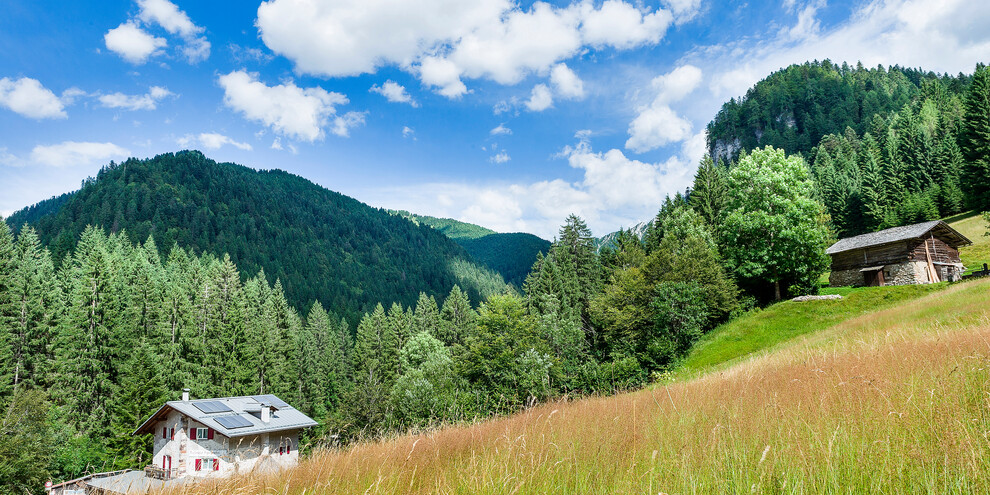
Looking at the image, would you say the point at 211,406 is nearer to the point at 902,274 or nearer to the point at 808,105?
the point at 902,274

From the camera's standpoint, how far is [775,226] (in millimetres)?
36500

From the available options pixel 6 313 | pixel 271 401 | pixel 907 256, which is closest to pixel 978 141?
pixel 907 256

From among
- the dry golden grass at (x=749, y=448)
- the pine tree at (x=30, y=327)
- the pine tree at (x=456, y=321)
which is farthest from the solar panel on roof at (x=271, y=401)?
the dry golden grass at (x=749, y=448)

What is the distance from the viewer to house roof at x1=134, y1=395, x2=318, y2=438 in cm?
3403

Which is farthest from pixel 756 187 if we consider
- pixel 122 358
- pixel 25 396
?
pixel 122 358

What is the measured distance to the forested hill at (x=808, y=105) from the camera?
14812 centimetres

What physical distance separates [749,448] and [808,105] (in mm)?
196662

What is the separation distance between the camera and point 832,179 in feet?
279

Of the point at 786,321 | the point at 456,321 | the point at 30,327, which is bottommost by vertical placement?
the point at 786,321

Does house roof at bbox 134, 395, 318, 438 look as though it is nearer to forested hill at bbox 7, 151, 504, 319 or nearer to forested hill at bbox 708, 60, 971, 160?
forested hill at bbox 7, 151, 504, 319

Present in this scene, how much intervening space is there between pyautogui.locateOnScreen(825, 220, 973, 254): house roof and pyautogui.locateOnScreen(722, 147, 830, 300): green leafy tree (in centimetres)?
877

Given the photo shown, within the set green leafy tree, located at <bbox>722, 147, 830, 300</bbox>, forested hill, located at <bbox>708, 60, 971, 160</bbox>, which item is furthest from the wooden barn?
forested hill, located at <bbox>708, 60, 971, 160</bbox>

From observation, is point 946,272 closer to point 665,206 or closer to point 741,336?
point 741,336

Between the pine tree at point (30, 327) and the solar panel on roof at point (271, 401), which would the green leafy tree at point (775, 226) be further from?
the pine tree at point (30, 327)
